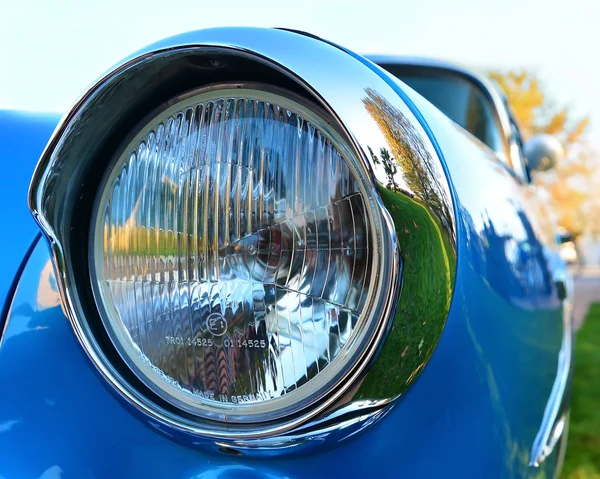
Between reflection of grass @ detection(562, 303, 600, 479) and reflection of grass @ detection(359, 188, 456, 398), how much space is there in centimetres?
195

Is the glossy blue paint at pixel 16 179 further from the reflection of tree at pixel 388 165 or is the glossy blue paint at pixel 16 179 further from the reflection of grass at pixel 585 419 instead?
the reflection of grass at pixel 585 419

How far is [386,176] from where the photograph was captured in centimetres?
64

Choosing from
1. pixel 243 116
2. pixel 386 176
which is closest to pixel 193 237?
pixel 243 116

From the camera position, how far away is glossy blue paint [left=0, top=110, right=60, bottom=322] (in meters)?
0.89

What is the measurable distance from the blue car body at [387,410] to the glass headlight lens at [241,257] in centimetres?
8

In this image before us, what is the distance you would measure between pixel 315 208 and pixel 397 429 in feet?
0.95

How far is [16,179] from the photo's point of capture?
968mm

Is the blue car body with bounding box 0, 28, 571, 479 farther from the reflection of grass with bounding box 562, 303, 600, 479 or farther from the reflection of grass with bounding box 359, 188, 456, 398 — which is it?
the reflection of grass with bounding box 562, 303, 600, 479

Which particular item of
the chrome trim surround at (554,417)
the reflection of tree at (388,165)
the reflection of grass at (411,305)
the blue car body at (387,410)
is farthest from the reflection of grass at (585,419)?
the reflection of tree at (388,165)

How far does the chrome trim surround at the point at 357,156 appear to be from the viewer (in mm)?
652

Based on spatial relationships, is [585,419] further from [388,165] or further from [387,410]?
[388,165]

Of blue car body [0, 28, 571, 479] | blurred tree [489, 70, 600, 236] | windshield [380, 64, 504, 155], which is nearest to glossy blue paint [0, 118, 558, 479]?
blue car body [0, 28, 571, 479]

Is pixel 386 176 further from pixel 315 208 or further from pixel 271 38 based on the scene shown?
pixel 271 38

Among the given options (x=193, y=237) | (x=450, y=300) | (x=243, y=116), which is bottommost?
(x=450, y=300)
